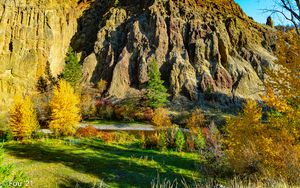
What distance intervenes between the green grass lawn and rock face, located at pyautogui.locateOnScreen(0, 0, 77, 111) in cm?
4722

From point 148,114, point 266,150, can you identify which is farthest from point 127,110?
point 266,150

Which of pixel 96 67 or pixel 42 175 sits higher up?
pixel 96 67

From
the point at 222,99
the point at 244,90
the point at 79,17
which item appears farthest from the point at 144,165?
the point at 79,17

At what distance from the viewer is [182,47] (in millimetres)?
82125

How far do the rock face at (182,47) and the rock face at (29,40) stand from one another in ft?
24.9

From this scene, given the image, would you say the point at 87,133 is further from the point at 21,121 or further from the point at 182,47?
the point at 182,47

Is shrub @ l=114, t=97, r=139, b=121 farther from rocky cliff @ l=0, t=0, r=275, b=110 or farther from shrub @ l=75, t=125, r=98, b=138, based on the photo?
shrub @ l=75, t=125, r=98, b=138

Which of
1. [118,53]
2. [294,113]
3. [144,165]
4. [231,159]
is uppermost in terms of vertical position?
[118,53]

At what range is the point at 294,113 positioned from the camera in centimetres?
1191

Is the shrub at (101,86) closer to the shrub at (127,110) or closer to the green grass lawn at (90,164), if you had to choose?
the shrub at (127,110)

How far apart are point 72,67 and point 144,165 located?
55.2 m

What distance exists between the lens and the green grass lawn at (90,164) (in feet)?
63.9

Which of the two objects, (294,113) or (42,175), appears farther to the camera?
(42,175)

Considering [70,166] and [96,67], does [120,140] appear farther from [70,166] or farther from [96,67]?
[96,67]
